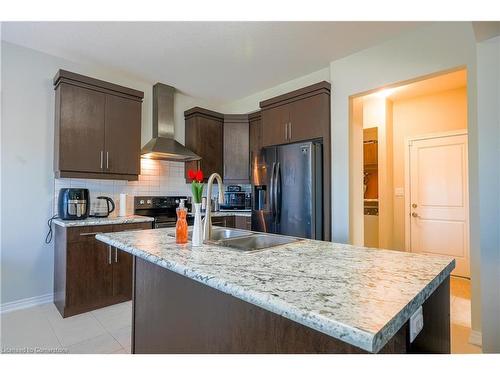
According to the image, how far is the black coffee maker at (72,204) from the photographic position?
2.71 metres

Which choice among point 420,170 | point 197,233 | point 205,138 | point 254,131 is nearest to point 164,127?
point 205,138

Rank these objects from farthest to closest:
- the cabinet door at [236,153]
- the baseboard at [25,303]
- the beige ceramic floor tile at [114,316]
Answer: the cabinet door at [236,153] < the baseboard at [25,303] < the beige ceramic floor tile at [114,316]

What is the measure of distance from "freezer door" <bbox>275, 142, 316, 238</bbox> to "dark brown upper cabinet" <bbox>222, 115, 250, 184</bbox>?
42.7 inches

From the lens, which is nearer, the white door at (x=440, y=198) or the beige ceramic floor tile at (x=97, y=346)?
the beige ceramic floor tile at (x=97, y=346)

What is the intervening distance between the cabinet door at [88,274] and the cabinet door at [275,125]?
2.05 m

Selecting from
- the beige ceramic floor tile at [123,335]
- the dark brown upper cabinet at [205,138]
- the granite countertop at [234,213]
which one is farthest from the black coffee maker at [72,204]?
the dark brown upper cabinet at [205,138]

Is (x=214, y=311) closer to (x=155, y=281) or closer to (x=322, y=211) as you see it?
(x=155, y=281)

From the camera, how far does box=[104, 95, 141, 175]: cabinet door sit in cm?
302

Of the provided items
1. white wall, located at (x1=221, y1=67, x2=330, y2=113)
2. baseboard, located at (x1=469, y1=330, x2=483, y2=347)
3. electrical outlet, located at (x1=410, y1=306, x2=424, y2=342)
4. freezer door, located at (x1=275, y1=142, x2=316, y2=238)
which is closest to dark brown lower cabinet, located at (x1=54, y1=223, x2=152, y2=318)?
freezer door, located at (x1=275, y1=142, x2=316, y2=238)

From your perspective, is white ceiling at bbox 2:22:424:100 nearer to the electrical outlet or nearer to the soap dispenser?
the soap dispenser

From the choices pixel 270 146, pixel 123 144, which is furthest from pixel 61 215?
pixel 270 146

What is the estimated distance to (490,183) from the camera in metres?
1.55

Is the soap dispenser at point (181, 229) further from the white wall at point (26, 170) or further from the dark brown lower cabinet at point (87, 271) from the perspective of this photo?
the white wall at point (26, 170)

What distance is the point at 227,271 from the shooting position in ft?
3.12
